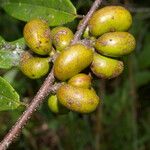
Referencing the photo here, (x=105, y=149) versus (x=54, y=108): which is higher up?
(x=54, y=108)

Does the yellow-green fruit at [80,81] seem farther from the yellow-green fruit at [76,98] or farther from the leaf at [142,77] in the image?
the leaf at [142,77]

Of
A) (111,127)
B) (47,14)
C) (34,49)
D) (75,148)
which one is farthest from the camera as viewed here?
(111,127)

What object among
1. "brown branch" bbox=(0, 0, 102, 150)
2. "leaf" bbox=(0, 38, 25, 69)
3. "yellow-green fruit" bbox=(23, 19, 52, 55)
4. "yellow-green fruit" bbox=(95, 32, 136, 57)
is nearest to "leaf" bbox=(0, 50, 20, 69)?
"leaf" bbox=(0, 38, 25, 69)

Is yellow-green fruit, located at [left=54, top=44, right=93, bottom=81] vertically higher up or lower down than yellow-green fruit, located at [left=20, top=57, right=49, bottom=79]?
higher up

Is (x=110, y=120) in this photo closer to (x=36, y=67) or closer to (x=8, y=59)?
(x=8, y=59)

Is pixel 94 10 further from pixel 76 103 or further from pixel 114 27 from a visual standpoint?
pixel 76 103

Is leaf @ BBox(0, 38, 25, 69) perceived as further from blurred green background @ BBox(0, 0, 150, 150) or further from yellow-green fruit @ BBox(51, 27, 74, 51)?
blurred green background @ BBox(0, 0, 150, 150)

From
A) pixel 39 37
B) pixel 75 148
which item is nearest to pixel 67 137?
pixel 75 148
